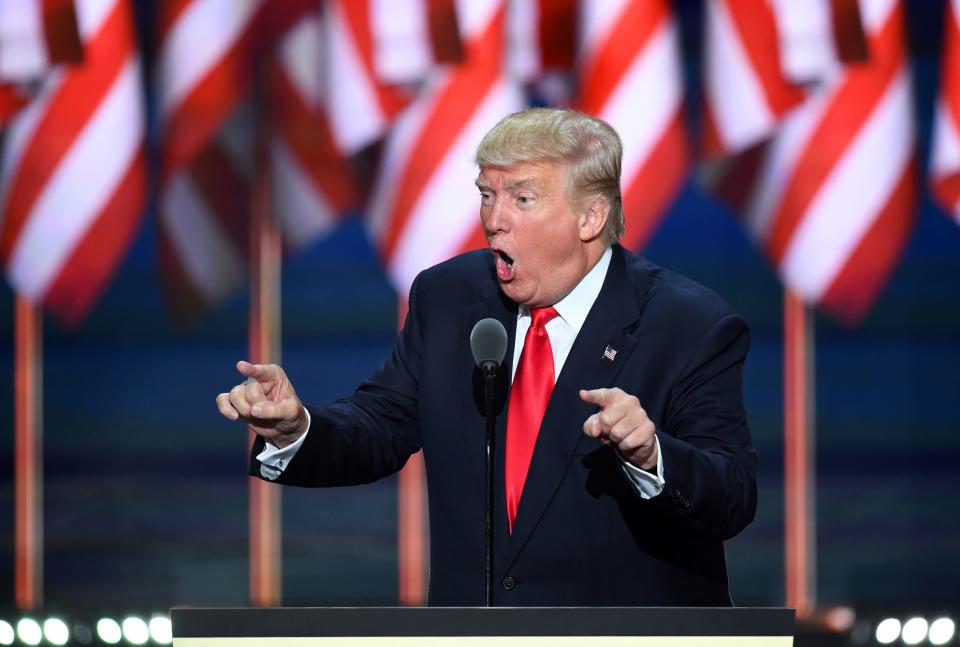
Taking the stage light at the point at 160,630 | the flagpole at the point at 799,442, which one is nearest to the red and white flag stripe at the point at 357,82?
the flagpole at the point at 799,442

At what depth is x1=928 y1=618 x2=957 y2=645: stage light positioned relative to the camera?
13.1 ft

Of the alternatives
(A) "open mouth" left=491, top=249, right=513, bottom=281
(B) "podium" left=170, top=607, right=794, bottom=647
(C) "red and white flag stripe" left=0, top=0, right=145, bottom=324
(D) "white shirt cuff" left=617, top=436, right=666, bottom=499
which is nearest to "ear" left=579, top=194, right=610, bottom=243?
(A) "open mouth" left=491, top=249, right=513, bottom=281

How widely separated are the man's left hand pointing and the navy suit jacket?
0.27 meters

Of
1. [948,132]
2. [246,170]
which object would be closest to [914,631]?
[948,132]

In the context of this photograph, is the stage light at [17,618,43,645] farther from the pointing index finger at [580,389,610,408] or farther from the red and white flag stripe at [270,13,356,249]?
the pointing index finger at [580,389,610,408]

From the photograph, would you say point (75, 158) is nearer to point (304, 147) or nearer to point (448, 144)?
point (304, 147)

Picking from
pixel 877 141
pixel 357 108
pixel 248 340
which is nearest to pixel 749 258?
pixel 877 141

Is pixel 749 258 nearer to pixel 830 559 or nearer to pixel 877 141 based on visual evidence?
pixel 877 141

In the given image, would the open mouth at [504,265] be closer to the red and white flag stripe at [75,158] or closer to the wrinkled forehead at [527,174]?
the wrinkled forehead at [527,174]

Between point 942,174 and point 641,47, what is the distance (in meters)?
1.13

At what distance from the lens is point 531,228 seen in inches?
78.3

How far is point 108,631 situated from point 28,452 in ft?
2.60

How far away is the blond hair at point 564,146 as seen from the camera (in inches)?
77.4

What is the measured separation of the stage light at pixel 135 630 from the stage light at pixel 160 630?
20 mm
